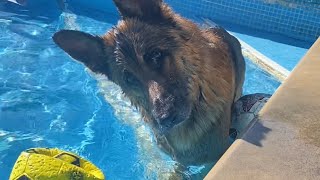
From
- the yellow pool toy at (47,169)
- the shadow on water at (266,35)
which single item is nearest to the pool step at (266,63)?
the shadow on water at (266,35)

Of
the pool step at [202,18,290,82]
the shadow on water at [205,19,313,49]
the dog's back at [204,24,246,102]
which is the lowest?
the shadow on water at [205,19,313,49]

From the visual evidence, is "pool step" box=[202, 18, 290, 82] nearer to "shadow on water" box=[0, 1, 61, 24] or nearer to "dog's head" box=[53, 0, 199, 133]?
"dog's head" box=[53, 0, 199, 133]

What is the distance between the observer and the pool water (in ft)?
18.6

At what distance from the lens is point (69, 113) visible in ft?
22.0

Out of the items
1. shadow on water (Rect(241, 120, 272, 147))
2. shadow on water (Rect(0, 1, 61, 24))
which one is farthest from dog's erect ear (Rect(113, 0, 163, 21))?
shadow on water (Rect(0, 1, 61, 24))

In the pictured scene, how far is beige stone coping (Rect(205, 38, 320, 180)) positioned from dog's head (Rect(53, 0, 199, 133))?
93cm

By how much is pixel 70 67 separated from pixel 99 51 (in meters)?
3.71

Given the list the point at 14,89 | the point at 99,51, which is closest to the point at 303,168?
the point at 99,51

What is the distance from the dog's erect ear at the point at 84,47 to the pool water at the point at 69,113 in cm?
146

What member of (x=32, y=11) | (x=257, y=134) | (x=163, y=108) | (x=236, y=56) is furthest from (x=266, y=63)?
(x=32, y=11)

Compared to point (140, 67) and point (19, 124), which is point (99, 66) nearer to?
point (140, 67)

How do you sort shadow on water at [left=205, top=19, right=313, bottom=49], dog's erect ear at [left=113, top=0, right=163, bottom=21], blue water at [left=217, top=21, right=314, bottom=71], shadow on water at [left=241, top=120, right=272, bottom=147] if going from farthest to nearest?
shadow on water at [left=205, top=19, right=313, bottom=49] → blue water at [left=217, top=21, right=314, bottom=71] → dog's erect ear at [left=113, top=0, right=163, bottom=21] → shadow on water at [left=241, top=120, right=272, bottom=147]

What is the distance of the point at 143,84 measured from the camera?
4.09 m

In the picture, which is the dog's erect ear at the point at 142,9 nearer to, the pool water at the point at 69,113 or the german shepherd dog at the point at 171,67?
the german shepherd dog at the point at 171,67
